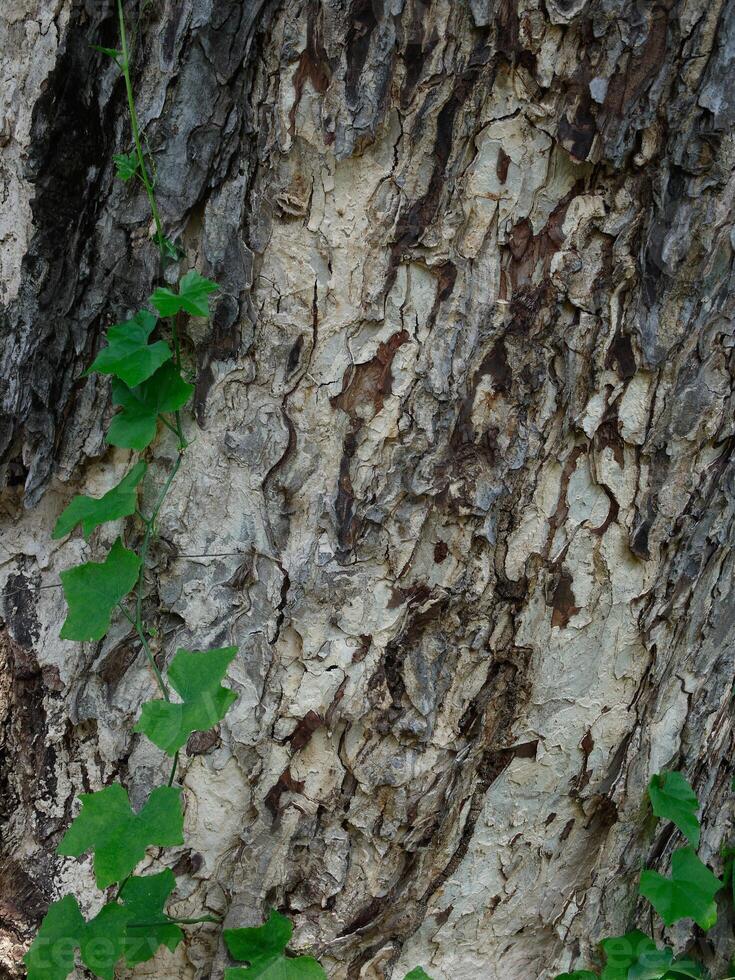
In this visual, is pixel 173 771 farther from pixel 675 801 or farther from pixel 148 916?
pixel 675 801

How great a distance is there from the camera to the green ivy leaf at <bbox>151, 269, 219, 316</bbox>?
104 centimetres

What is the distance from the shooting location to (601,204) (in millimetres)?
1046

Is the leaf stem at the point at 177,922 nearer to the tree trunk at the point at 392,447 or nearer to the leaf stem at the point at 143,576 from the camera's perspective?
the tree trunk at the point at 392,447

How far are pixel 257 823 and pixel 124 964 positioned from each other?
31 centimetres

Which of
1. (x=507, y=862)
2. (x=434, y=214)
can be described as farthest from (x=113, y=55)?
(x=507, y=862)

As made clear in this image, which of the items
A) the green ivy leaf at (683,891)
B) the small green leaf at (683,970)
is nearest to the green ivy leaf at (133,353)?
the green ivy leaf at (683,891)

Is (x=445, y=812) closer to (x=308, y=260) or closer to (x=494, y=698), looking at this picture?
(x=494, y=698)

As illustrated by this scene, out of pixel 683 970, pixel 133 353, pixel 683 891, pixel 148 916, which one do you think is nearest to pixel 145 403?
pixel 133 353

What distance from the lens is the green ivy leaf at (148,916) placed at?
3.73 feet

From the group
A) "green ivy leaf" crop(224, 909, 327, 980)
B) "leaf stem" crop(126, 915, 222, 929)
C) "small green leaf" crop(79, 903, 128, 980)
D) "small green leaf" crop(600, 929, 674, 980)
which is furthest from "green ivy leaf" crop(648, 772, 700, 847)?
"small green leaf" crop(79, 903, 128, 980)

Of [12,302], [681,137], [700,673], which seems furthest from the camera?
[700,673]

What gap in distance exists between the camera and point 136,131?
41.6 inches

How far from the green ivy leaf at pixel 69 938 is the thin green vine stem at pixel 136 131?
0.93 m

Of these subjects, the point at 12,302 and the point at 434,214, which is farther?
the point at 12,302
